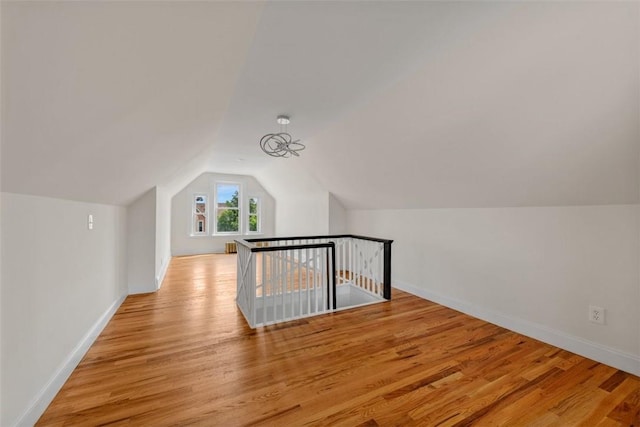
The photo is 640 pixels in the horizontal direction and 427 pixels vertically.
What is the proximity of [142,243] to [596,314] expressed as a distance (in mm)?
5321

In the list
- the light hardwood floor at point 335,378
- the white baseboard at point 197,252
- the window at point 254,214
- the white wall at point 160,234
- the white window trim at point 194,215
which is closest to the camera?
the light hardwood floor at point 335,378

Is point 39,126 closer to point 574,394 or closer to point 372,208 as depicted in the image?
point 574,394

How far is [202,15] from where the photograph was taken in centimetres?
118

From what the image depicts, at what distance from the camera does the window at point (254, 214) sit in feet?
28.0

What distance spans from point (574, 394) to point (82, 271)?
396cm

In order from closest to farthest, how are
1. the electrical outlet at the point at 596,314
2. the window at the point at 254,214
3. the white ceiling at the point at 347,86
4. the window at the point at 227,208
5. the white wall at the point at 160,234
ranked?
the white ceiling at the point at 347,86
the electrical outlet at the point at 596,314
the white wall at the point at 160,234
the window at the point at 227,208
the window at the point at 254,214

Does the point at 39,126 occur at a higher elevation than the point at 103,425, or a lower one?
higher

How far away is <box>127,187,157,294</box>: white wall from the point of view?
379 centimetres

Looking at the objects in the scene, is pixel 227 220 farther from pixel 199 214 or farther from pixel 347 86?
pixel 347 86

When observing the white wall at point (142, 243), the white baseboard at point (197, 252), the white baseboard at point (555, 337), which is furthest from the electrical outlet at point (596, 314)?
the white baseboard at point (197, 252)

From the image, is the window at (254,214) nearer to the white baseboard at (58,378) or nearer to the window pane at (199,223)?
the window pane at (199,223)

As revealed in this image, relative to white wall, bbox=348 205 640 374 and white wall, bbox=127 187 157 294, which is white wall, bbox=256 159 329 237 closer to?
white wall, bbox=348 205 640 374

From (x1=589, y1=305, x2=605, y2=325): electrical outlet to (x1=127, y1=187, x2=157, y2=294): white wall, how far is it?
5.18 metres

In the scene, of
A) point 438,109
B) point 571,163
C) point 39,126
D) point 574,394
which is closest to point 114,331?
point 39,126
